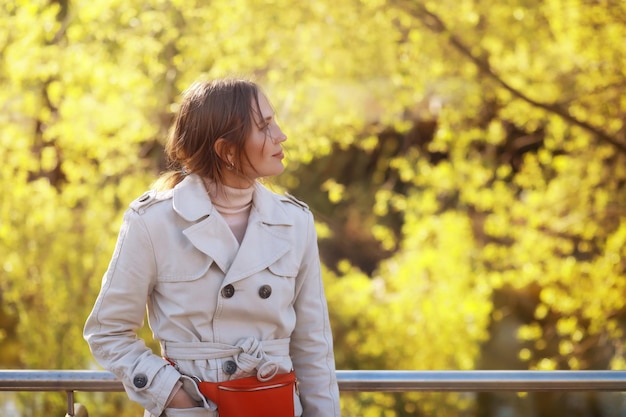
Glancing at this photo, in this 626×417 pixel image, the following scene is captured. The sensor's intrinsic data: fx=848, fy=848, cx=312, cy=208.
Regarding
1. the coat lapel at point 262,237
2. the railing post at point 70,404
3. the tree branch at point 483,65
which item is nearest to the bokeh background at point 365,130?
the tree branch at point 483,65

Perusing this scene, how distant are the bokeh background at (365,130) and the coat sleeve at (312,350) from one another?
11.9 ft

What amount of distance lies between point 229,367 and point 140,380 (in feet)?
0.61

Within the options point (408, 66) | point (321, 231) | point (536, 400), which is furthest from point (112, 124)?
point (536, 400)

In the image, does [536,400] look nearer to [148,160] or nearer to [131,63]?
[131,63]

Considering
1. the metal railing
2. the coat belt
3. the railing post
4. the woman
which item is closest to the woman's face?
the woman

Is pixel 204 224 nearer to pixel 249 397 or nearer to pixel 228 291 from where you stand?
pixel 228 291

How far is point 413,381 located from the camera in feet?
7.63

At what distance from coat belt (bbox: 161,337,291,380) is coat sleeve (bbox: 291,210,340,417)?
5.6 inches

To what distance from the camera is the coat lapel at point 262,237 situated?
5.99 ft

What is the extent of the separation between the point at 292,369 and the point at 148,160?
6.66 metres

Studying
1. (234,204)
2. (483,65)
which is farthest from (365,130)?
(234,204)

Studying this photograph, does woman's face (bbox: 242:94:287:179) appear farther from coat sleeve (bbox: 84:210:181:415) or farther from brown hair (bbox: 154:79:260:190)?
coat sleeve (bbox: 84:210:181:415)

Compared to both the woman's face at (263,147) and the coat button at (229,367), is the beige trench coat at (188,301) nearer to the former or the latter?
the coat button at (229,367)

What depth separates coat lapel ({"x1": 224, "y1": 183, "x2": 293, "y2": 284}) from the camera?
1826 mm
